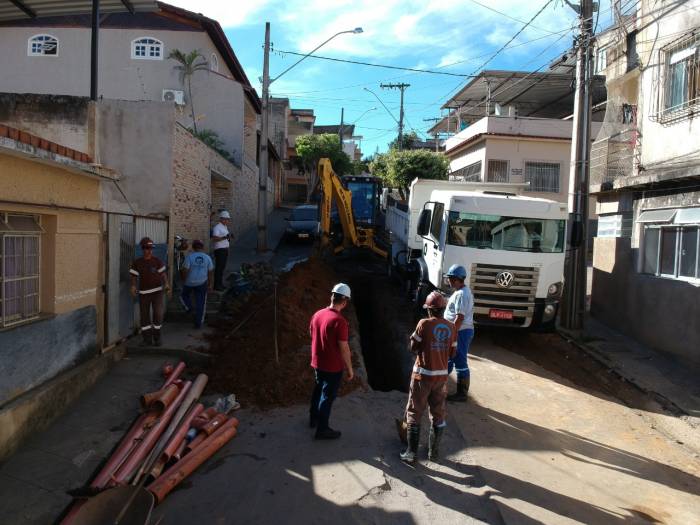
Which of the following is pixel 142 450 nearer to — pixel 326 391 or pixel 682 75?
pixel 326 391

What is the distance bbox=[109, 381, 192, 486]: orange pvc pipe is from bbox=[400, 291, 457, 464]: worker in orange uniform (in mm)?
2533

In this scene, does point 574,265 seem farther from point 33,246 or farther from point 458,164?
point 458,164

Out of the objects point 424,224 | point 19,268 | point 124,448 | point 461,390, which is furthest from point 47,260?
point 424,224

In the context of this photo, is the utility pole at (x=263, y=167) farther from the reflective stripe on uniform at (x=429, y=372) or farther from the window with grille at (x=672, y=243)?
the reflective stripe on uniform at (x=429, y=372)

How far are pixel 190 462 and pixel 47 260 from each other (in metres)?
3.08

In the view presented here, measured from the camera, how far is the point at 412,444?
5.27 metres

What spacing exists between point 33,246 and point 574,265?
1019 cm

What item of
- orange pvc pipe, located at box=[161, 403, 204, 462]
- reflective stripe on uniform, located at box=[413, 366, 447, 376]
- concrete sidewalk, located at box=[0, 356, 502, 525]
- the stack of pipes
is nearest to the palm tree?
the stack of pipes

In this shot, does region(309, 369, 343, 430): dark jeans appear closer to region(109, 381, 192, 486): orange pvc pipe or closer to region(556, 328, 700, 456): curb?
region(109, 381, 192, 486): orange pvc pipe

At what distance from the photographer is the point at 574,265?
11617 mm

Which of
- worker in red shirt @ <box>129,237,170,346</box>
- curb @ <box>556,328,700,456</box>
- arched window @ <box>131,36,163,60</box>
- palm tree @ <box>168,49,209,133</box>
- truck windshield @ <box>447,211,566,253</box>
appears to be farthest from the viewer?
arched window @ <box>131,36,163,60</box>

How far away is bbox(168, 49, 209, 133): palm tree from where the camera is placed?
21.4 meters

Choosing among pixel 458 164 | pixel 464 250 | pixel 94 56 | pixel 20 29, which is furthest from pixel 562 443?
pixel 20 29

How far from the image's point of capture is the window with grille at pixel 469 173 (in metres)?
24.0
